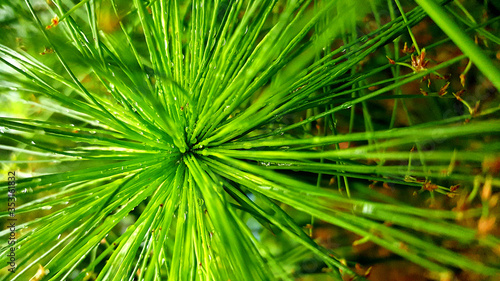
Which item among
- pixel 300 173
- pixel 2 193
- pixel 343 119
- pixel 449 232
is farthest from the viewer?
pixel 343 119

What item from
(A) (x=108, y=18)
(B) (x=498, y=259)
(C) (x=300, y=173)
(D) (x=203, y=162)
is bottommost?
(B) (x=498, y=259)

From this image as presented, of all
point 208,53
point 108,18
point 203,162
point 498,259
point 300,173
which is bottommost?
point 498,259

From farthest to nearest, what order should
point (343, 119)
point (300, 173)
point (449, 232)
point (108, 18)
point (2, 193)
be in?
point (343, 119)
point (300, 173)
point (108, 18)
point (2, 193)
point (449, 232)

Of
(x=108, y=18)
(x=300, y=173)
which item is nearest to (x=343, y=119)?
(x=300, y=173)

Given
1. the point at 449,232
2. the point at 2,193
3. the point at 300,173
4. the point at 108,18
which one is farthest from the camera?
the point at 300,173

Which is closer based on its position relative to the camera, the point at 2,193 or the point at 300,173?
the point at 2,193

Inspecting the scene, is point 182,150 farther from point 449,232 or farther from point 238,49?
point 449,232

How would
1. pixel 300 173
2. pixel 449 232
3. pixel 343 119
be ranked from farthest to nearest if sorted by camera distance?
pixel 343 119
pixel 300 173
pixel 449 232

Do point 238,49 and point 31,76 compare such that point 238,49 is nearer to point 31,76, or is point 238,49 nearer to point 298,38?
point 298,38

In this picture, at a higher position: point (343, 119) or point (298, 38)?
point (298, 38)

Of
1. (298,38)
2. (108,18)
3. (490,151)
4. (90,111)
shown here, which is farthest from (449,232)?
(108,18)
